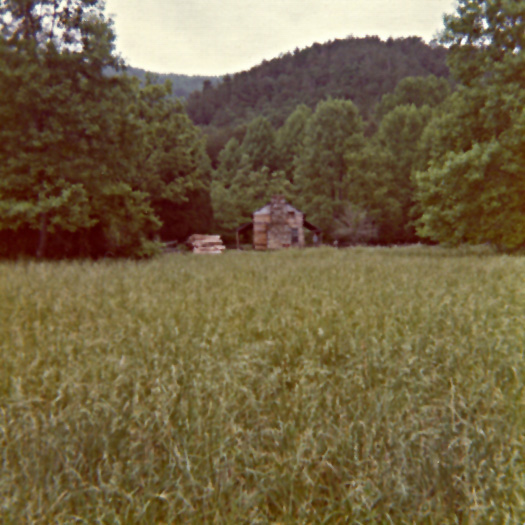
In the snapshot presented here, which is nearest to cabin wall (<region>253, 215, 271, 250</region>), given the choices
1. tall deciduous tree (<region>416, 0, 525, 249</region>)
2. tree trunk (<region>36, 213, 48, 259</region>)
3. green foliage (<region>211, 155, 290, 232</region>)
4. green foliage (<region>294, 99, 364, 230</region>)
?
green foliage (<region>211, 155, 290, 232</region>)

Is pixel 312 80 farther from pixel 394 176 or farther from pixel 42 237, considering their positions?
pixel 42 237

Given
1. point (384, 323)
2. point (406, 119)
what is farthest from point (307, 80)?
point (384, 323)

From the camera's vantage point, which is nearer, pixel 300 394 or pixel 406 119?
pixel 300 394

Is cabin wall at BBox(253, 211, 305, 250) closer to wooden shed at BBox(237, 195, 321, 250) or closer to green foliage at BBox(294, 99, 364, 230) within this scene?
wooden shed at BBox(237, 195, 321, 250)

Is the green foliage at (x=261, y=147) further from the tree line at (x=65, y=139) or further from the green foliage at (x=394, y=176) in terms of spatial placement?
the tree line at (x=65, y=139)

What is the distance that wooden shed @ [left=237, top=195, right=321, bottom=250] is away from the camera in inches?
1817

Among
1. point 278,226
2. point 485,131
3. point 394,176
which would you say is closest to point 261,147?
point 394,176

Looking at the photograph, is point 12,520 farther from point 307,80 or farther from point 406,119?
point 307,80

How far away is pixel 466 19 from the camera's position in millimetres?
19828

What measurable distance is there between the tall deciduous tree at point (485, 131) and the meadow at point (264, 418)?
15557 mm

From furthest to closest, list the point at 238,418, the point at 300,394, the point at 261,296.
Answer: the point at 261,296
the point at 300,394
the point at 238,418

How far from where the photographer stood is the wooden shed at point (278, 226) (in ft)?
151

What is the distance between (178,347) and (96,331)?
1.26 metres

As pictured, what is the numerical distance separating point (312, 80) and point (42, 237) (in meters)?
146
